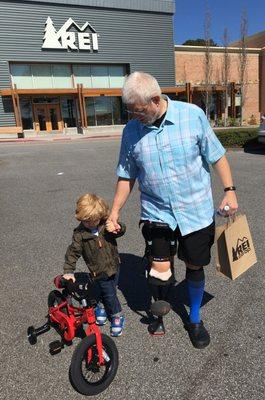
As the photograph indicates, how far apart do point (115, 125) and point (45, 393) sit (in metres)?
33.1

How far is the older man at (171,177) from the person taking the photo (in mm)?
2689

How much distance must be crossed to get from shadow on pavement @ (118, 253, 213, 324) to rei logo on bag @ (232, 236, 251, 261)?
Answer: 30.1 inches

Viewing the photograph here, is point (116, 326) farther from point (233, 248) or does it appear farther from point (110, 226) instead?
point (233, 248)

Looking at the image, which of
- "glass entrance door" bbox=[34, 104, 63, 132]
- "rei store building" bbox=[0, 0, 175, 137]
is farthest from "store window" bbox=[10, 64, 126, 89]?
"glass entrance door" bbox=[34, 104, 63, 132]

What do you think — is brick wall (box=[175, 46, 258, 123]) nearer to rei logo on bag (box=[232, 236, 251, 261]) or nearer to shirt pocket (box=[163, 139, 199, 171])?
rei logo on bag (box=[232, 236, 251, 261])

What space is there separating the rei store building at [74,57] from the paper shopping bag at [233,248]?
2870 centimetres

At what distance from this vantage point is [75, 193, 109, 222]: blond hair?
9.45 ft

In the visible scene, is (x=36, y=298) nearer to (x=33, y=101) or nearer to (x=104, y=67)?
(x=33, y=101)

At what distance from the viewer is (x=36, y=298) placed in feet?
12.8

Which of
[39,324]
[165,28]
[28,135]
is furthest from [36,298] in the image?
[165,28]

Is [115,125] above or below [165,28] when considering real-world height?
below

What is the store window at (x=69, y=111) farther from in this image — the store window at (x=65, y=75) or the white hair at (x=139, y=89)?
the white hair at (x=139, y=89)

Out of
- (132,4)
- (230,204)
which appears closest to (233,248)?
(230,204)

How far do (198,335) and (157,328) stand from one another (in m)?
0.32
